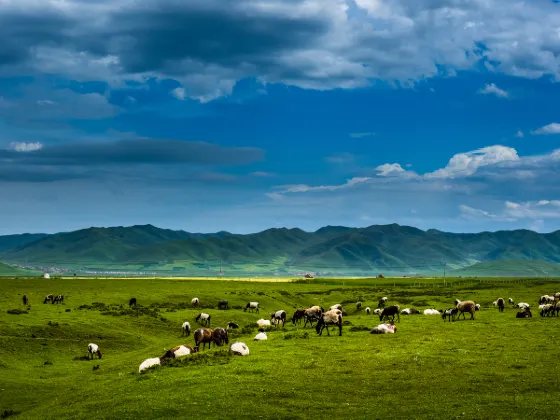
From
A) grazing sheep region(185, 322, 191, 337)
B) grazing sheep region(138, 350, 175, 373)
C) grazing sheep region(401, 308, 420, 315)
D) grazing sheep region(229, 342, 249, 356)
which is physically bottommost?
grazing sheep region(185, 322, 191, 337)

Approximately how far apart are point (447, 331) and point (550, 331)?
8.38 metres

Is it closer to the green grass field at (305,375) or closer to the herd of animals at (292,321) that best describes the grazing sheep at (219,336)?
the herd of animals at (292,321)

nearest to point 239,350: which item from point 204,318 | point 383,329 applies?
point 383,329

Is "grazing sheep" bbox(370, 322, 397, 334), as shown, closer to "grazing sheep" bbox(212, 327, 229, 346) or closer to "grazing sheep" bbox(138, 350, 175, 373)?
"grazing sheep" bbox(212, 327, 229, 346)

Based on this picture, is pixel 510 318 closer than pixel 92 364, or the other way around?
pixel 92 364

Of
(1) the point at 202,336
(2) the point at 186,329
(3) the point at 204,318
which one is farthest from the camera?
(3) the point at 204,318

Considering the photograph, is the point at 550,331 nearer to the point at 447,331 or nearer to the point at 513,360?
the point at 447,331

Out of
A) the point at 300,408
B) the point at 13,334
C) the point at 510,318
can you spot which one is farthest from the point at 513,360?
the point at 13,334

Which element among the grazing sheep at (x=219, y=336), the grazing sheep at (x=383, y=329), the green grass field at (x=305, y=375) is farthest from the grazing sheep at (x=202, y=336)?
the grazing sheep at (x=383, y=329)

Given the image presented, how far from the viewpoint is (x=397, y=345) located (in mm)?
40969

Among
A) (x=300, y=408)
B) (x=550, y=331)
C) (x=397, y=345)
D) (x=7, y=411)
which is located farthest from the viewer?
(x=550, y=331)

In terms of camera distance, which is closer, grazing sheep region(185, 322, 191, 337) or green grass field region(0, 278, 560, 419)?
green grass field region(0, 278, 560, 419)

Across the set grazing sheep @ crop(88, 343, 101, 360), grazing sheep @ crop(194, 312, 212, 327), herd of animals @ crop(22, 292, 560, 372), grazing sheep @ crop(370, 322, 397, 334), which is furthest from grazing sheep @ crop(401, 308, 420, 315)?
grazing sheep @ crop(88, 343, 101, 360)

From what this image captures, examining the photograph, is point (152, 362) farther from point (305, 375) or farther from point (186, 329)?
point (186, 329)
